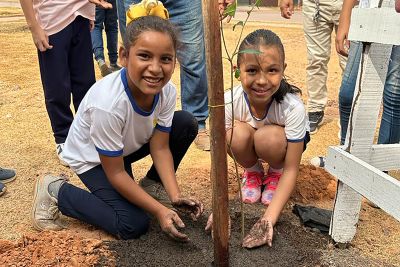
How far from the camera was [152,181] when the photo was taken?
2.61m

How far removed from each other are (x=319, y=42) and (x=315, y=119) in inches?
24.5

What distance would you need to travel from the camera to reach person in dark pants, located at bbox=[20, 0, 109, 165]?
9.04ft

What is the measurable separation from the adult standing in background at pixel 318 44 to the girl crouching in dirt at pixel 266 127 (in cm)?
138

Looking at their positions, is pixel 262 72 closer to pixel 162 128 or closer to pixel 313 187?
pixel 162 128

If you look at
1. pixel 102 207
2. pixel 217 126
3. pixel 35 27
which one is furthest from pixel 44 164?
pixel 217 126

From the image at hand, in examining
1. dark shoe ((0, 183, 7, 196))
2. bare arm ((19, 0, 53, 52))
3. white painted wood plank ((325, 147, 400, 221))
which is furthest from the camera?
bare arm ((19, 0, 53, 52))

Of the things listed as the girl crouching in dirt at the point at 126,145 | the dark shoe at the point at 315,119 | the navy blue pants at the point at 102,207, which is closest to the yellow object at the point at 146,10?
the girl crouching in dirt at the point at 126,145

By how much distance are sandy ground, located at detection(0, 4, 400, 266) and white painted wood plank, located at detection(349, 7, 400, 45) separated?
94 cm

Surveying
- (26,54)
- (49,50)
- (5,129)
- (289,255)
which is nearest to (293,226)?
(289,255)

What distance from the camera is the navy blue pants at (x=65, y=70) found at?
2807 millimetres

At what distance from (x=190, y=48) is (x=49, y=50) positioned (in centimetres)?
94

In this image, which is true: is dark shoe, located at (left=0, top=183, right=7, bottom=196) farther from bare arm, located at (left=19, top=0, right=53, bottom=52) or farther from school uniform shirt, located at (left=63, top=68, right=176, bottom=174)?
bare arm, located at (left=19, top=0, right=53, bottom=52)

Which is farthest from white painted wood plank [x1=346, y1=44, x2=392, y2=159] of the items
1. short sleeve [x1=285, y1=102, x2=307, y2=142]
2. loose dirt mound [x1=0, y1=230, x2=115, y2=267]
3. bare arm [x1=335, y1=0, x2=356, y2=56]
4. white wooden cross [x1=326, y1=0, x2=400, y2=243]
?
loose dirt mound [x1=0, y1=230, x2=115, y2=267]

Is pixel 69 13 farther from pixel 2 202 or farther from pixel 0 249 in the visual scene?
pixel 0 249
